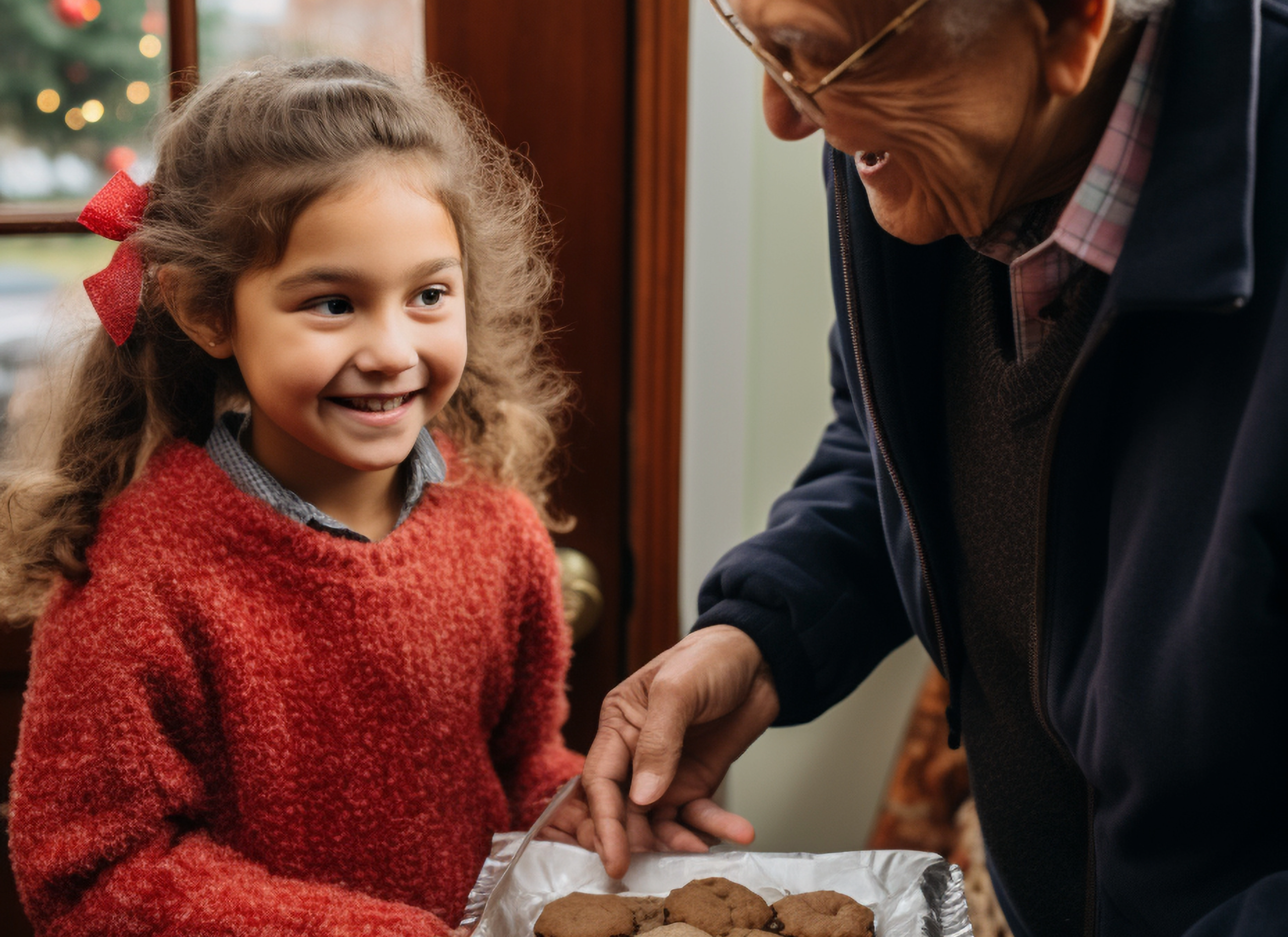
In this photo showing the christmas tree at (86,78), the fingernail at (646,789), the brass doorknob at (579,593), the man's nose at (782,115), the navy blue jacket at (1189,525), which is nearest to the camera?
the navy blue jacket at (1189,525)

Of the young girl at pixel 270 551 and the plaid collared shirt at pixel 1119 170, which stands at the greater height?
the plaid collared shirt at pixel 1119 170

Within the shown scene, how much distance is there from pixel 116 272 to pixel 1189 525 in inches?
32.4

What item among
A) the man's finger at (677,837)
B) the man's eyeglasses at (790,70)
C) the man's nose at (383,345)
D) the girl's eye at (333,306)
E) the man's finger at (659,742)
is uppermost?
the man's eyeglasses at (790,70)

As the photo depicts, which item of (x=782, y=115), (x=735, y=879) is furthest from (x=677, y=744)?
(x=782, y=115)

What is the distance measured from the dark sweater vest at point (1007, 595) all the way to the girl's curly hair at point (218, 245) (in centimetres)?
44

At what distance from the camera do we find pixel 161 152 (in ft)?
3.04

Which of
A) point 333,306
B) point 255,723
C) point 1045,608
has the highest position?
point 333,306

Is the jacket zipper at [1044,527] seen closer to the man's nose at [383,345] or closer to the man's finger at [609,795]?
the man's finger at [609,795]

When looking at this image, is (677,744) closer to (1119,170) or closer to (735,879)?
(735,879)

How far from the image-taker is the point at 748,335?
154 centimetres

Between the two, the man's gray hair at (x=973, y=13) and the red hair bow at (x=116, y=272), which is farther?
the red hair bow at (x=116, y=272)

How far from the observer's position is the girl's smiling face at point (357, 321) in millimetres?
823

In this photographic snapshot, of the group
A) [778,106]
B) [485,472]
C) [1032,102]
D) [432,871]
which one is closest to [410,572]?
[485,472]

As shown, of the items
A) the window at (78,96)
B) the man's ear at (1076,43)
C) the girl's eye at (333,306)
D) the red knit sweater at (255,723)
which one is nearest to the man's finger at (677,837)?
the red knit sweater at (255,723)
